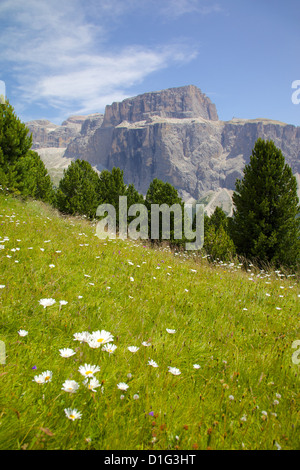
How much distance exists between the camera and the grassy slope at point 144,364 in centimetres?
158

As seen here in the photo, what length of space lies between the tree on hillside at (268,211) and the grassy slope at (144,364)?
14257mm

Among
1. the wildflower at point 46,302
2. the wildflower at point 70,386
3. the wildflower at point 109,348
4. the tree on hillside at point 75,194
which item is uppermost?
the tree on hillside at point 75,194

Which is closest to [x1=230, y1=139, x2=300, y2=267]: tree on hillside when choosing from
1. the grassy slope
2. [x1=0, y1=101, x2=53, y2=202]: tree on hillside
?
the grassy slope

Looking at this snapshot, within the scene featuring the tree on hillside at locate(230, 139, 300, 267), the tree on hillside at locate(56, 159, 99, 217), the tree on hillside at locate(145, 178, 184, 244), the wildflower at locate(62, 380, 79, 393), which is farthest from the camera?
the tree on hillside at locate(145, 178, 184, 244)

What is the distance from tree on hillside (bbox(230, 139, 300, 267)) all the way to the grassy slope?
46.8 ft

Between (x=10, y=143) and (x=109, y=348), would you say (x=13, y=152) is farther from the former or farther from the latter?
(x=109, y=348)

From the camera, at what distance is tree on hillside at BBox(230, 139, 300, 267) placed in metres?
17.7

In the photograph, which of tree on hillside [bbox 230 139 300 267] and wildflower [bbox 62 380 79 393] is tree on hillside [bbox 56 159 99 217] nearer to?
tree on hillside [bbox 230 139 300 267]

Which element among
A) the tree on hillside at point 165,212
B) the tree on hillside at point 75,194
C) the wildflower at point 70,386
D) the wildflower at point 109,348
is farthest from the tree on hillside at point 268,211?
the wildflower at point 70,386

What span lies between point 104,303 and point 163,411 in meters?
1.72

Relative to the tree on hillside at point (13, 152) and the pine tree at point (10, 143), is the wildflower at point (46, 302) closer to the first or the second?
the tree on hillside at point (13, 152)

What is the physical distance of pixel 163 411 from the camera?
177 centimetres

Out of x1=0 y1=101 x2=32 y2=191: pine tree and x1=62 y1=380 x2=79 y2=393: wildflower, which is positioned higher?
x1=0 y1=101 x2=32 y2=191: pine tree
